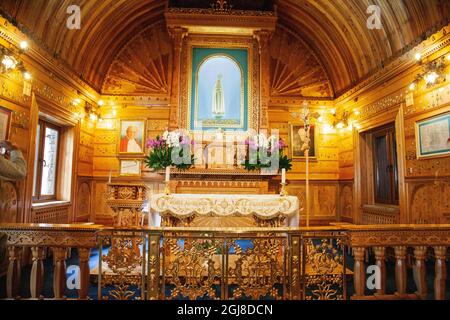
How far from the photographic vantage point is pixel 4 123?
4.65m

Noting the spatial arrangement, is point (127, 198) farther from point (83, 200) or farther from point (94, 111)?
point (94, 111)

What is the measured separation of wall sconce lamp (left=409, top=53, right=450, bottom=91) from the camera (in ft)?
16.0

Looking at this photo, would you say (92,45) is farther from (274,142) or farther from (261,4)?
(274,142)

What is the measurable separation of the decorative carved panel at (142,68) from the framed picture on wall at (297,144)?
3.86 meters

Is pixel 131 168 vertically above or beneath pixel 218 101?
beneath

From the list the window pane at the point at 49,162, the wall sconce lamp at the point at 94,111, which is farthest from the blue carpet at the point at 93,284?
the wall sconce lamp at the point at 94,111

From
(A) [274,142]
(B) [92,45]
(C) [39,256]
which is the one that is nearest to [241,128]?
(A) [274,142]

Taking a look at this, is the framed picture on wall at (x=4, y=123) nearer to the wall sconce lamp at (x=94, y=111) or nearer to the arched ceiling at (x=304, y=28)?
the arched ceiling at (x=304, y=28)

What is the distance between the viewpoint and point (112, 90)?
338 inches

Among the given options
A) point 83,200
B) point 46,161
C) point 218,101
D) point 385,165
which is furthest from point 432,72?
point 83,200

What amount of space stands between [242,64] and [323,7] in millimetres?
2437

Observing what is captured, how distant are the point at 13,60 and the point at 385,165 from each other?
7884 millimetres

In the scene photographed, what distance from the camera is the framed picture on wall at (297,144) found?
28.2ft

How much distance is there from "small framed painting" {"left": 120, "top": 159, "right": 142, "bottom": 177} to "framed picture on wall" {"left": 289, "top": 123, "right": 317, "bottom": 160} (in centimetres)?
441
